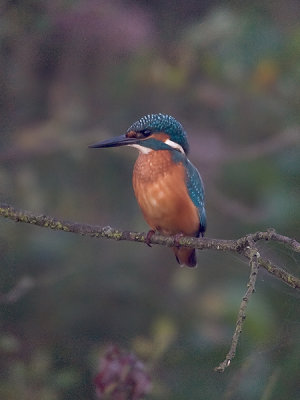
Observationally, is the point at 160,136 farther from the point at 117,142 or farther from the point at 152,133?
the point at 117,142

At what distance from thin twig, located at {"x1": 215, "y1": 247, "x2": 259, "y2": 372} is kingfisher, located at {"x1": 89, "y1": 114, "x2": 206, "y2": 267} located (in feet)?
2.32

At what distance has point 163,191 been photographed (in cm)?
240

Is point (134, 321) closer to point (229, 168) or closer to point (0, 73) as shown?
point (229, 168)

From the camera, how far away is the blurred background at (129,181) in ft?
9.18

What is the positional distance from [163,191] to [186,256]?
32cm

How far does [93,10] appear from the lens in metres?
3.21

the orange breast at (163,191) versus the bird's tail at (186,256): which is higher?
the orange breast at (163,191)

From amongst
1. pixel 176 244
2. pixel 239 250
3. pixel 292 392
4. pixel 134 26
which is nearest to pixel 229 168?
pixel 134 26

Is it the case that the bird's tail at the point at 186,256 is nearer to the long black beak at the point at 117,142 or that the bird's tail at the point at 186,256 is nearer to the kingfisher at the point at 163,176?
the kingfisher at the point at 163,176

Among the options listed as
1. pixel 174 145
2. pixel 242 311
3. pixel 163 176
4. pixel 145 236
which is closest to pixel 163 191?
pixel 163 176

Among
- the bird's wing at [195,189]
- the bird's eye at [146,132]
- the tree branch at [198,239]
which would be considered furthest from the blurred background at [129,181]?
the tree branch at [198,239]

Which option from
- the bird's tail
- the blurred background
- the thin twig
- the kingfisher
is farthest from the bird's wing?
the thin twig

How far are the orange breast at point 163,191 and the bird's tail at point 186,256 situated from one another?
0.17m

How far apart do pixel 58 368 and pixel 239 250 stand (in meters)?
1.30
